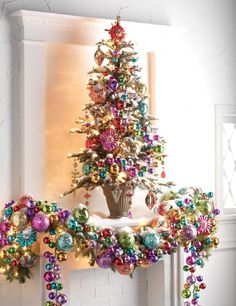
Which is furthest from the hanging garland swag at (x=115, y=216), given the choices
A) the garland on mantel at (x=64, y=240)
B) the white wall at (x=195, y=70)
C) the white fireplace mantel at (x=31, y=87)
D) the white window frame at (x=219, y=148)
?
the white window frame at (x=219, y=148)

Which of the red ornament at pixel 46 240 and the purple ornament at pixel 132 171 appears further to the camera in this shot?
the purple ornament at pixel 132 171

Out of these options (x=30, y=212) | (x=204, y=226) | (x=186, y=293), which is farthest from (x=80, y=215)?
(x=186, y=293)

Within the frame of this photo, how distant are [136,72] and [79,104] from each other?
1.63 ft

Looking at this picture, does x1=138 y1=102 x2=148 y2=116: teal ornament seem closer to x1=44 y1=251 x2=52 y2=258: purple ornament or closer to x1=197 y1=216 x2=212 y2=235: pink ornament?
x1=197 y1=216 x2=212 y2=235: pink ornament

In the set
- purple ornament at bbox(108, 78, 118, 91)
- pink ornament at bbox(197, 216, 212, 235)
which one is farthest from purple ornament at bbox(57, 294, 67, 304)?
purple ornament at bbox(108, 78, 118, 91)

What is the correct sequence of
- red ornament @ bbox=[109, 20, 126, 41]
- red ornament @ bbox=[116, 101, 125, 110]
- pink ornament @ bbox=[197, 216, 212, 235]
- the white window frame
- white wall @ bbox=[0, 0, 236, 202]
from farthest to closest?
the white window frame < white wall @ bbox=[0, 0, 236, 202] < pink ornament @ bbox=[197, 216, 212, 235] < red ornament @ bbox=[109, 20, 126, 41] < red ornament @ bbox=[116, 101, 125, 110]

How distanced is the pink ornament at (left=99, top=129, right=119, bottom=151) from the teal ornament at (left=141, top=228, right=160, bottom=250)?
565 millimetres

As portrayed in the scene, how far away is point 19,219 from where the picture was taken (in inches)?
165

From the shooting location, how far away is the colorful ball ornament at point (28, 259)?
4.32m

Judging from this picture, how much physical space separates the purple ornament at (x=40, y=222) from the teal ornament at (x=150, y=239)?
2.09 feet

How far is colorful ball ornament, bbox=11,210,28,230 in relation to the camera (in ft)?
13.8

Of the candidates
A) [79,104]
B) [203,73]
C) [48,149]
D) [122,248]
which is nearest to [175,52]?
[203,73]

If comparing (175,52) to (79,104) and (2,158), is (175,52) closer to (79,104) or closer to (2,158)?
(79,104)

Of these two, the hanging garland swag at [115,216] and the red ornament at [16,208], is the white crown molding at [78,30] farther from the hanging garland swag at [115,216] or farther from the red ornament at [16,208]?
the red ornament at [16,208]
